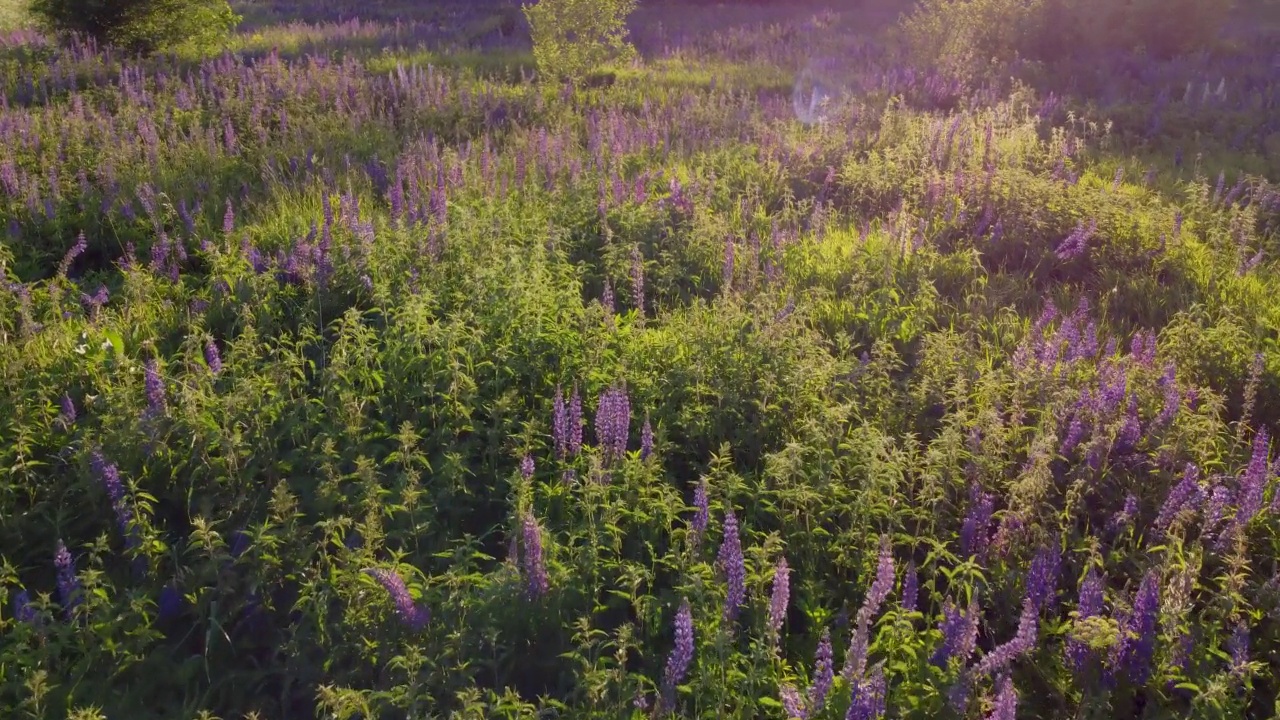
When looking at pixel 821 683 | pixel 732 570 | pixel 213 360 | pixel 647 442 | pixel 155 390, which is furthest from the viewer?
pixel 213 360

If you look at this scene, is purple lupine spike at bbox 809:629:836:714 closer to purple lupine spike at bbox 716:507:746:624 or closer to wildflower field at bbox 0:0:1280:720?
wildflower field at bbox 0:0:1280:720

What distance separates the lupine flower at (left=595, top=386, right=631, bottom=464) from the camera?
13.1ft

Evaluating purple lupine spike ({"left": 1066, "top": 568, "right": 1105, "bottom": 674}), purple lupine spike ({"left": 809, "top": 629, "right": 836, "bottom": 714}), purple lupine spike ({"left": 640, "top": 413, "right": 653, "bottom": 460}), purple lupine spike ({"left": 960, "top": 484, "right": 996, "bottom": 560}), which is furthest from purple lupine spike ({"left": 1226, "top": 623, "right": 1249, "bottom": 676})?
purple lupine spike ({"left": 640, "top": 413, "right": 653, "bottom": 460})

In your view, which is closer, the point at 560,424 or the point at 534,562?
the point at 534,562

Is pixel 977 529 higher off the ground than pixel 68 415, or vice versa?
pixel 68 415

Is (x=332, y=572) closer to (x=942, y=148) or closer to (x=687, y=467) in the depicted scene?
(x=687, y=467)

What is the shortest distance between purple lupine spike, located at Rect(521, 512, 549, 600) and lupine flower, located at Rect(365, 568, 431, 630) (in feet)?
1.39

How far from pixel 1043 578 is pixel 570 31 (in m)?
12.1

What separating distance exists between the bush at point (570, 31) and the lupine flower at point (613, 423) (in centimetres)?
975

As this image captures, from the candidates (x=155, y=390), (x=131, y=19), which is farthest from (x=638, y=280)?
(x=131, y=19)

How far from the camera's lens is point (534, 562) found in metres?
3.29

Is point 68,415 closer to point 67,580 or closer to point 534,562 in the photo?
point 67,580

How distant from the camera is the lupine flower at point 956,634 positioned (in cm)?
295

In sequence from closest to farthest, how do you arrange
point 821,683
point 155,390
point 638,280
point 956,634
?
point 821,683 < point 956,634 < point 155,390 < point 638,280
